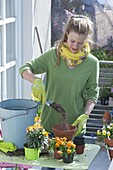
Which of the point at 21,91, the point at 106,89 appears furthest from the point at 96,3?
the point at 21,91

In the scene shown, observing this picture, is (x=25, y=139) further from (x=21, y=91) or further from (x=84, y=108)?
(x=21, y=91)

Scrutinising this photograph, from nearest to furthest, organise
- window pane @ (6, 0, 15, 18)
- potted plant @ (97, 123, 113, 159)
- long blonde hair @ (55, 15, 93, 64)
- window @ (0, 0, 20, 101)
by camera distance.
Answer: long blonde hair @ (55, 15, 93, 64) → potted plant @ (97, 123, 113, 159) → window @ (0, 0, 20, 101) → window pane @ (6, 0, 15, 18)

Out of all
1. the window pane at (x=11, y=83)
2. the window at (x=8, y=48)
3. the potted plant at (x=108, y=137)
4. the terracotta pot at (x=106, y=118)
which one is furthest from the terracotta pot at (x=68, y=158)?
the terracotta pot at (x=106, y=118)

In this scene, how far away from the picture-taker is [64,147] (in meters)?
2.15

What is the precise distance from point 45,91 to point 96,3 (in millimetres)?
3831

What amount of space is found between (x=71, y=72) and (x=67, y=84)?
67 mm

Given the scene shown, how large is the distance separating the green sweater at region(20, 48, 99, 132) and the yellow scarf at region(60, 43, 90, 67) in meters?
0.02

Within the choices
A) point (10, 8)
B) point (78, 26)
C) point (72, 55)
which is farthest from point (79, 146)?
point (10, 8)

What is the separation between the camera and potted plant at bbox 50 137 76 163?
6.94ft

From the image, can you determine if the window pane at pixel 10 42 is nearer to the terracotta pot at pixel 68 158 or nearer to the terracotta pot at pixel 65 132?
the terracotta pot at pixel 65 132

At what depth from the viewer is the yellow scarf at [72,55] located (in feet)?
7.86

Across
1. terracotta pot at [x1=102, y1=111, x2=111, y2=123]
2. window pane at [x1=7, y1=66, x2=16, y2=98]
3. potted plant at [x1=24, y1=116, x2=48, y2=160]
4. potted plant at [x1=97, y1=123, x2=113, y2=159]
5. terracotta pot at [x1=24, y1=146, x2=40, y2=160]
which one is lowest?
terracotta pot at [x1=102, y1=111, x2=111, y2=123]

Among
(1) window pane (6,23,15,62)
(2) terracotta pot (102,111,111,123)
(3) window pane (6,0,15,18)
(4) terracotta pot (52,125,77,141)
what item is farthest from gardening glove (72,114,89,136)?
(2) terracotta pot (102,111,111,123)

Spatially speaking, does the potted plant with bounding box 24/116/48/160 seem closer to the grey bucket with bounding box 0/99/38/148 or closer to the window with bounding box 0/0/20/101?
the grey bucket with bounding box 0/99/38/148
